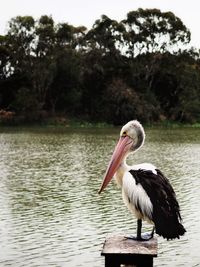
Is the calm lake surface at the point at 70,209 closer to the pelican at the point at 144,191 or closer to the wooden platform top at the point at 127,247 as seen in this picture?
the pelican at the point at 144,191

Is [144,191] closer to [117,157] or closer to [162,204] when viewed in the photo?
[162,204]

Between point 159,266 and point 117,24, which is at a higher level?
point 117,24

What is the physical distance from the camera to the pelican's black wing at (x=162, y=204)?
16.1 feet

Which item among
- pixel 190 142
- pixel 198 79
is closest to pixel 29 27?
pixel 198 79

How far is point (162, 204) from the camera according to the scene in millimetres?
5039

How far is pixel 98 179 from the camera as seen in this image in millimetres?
15250

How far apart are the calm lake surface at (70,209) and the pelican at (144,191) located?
2.23 metres

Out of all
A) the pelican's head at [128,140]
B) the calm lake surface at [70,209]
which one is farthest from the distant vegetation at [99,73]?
the pelican's head at [128,140]

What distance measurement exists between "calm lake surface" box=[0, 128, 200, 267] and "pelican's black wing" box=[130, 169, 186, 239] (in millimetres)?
2392

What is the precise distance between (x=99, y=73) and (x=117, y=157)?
144 ft

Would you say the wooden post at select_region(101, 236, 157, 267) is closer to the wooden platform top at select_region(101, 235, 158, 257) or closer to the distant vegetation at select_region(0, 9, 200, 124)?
the wooden platform top at select_region(101, 235, 158, 257)

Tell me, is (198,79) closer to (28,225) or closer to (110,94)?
(110,94)

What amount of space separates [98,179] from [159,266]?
26.6 ft

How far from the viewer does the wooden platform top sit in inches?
177
